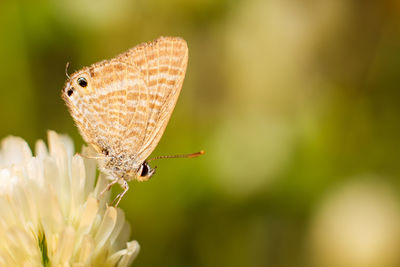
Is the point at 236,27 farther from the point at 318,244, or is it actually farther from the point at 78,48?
the point at 318,244

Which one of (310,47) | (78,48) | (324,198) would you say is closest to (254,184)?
(324,198)

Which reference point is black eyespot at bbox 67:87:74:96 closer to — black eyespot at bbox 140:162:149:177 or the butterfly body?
the butterfly body

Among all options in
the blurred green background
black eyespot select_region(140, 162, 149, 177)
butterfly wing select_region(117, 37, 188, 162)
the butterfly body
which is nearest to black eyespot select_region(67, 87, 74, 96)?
the butterfly body

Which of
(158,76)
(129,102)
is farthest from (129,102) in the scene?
(158,76)

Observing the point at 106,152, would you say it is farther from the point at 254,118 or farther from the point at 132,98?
the point at 254,118

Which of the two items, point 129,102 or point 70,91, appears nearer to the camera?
point 70,91

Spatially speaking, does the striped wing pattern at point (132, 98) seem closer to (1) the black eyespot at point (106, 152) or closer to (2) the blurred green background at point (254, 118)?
(1) the black eyespot at point (106, 152)
